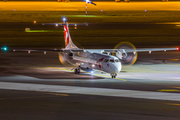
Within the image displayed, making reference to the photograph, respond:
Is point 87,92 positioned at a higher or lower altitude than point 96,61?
lower

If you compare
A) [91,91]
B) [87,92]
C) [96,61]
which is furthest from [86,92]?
[96,61]

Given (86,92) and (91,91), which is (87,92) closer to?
(86,92)

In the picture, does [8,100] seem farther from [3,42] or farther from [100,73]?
[3,42]

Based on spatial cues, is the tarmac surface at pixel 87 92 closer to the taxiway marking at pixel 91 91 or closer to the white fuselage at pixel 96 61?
the taxiway marking at pixel 91 91

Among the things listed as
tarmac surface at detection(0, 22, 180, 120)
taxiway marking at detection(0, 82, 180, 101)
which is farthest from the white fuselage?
taxiway marking at detection(0, 82, 180, 101)

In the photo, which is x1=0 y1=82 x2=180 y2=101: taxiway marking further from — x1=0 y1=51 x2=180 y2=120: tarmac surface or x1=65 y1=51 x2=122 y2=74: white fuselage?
x1=65 y1=51 x2=122 y2=74: white fuselage

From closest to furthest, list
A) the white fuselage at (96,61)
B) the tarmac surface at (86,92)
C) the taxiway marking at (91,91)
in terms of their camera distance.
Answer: the tarmac surface at (86,92)
the taxiway marking at (91,91)
the white fuselage at (96,61)

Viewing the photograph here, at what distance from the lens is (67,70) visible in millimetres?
31641

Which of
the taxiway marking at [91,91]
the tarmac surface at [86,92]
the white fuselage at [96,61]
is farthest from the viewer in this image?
the white fuselage at [96,61]

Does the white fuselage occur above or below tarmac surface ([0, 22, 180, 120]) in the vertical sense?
above

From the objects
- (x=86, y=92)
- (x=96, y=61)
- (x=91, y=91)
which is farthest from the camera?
(x=96, y=61)

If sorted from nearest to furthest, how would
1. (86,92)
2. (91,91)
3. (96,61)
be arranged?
(86,92), (91,91), (96,61)

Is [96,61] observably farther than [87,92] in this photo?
Yes

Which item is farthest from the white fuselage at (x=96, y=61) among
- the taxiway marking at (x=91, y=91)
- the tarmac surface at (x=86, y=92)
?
the taxiway marking at (x=91, y=91)
